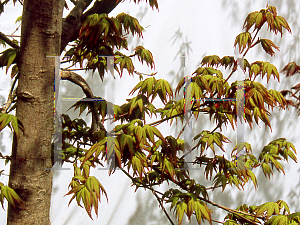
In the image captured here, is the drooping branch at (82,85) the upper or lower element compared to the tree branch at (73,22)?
lower

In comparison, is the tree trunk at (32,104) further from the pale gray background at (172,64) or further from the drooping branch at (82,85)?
the pale gray background at (172,64)

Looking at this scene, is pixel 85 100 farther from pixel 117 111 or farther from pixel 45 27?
pixel 45 27

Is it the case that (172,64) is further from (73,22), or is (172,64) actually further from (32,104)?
(32,104)

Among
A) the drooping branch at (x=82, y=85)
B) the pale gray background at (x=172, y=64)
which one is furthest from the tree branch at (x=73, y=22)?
the pale gray background at (x=172, y=64)

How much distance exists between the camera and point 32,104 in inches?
30.5

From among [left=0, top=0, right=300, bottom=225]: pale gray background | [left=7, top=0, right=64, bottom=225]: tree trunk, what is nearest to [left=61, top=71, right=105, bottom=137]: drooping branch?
[left=7, top=0, right=64, bottom=225]: tree trunk

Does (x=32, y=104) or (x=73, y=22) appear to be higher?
(x=73, y=22)

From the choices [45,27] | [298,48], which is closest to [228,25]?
[298,48]

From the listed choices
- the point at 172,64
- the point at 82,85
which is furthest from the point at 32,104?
the point at 172,64

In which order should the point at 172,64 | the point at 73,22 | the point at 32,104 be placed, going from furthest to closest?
the point at 172,64
the point at 73,22
the point at 32,104

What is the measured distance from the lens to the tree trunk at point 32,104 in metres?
0.77

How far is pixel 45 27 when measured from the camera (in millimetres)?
775

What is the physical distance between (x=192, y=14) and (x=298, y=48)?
3.24 ft

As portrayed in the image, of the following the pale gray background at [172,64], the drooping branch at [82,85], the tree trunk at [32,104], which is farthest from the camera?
the pale gray background at [172,64]
